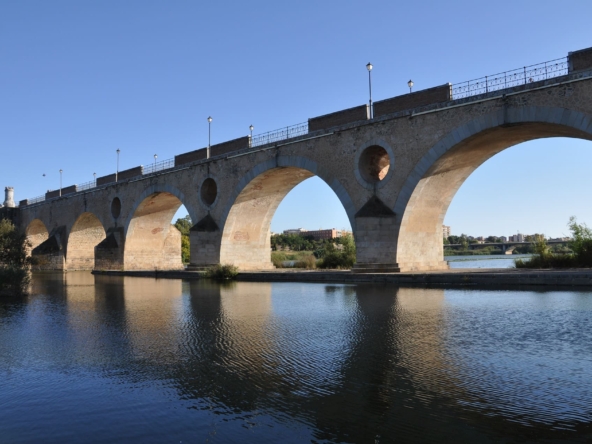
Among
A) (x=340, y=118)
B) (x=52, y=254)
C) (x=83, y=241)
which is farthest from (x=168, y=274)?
(x=83, y=241)

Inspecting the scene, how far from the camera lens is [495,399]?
4.58 metres

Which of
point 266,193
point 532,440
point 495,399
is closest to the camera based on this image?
point 532,440

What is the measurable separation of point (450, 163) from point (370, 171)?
10.6 ft

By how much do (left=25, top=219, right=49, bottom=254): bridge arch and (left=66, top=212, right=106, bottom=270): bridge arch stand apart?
764cm

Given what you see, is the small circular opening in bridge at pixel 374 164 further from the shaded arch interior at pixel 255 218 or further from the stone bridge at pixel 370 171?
the shaded arch interior at pixel 255 218

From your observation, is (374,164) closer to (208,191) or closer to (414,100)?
(414,100)

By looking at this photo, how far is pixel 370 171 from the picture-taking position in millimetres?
20656

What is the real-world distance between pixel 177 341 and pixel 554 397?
198 inches

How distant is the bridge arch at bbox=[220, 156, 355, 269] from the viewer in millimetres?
24547

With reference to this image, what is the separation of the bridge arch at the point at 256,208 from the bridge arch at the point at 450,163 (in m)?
5.35

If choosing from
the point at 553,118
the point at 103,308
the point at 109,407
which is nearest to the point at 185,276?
the point at 103,308

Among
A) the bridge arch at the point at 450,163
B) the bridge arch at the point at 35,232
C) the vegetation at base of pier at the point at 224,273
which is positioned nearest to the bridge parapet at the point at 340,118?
the bridge arch at the point at 450,163

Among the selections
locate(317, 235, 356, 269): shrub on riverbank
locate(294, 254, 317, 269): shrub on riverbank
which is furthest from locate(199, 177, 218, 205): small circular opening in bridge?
locate(317, 235, 356, 269): shrub on riverbank

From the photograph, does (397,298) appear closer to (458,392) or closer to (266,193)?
(458,392)
